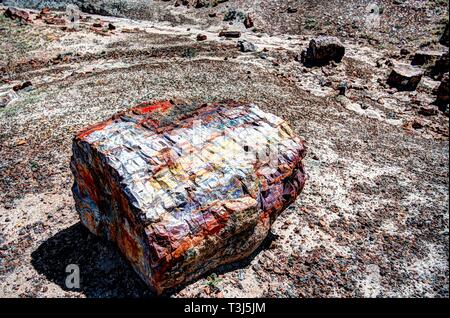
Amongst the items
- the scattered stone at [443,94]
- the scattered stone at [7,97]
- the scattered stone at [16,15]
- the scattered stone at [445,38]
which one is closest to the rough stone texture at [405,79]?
the scattered stone at [443,94]

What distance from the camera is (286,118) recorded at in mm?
12523

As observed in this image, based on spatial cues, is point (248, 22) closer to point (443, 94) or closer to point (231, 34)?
point (231, 34)

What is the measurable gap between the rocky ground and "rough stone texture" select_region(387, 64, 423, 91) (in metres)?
0.37

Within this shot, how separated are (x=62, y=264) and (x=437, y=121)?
11.8 m

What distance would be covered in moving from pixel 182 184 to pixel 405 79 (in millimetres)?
12322

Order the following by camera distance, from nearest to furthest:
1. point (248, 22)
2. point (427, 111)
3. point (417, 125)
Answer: point (417, 125) → point (427, 111) → point (248, 22)

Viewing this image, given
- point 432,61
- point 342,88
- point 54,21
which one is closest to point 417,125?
point 342,88

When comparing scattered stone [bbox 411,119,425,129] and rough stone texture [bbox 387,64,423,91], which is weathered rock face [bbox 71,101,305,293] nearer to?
scattered stone [bbox 411,119,425,129]

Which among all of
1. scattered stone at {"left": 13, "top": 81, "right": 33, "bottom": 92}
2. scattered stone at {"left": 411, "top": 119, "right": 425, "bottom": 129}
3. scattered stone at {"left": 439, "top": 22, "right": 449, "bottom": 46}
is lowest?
scattered stone at {"left": 13, "top": 81, "right": 33, "bottom": 92}

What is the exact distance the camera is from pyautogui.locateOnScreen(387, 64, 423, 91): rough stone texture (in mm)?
14531

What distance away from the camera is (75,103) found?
538 inches

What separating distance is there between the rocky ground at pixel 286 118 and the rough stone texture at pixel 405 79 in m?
0.37

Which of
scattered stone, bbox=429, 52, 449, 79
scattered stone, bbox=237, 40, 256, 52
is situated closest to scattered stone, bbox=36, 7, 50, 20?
scattered stone, bbox=237, 40, 256, 52
